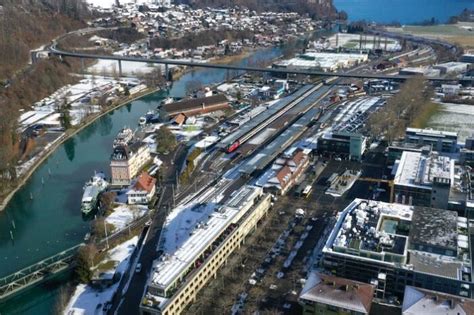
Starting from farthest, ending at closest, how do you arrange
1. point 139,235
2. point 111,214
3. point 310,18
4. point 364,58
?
point 310,18
point 364,58
point 111,214
point 139,235

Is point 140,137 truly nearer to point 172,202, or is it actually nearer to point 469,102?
point 172,202

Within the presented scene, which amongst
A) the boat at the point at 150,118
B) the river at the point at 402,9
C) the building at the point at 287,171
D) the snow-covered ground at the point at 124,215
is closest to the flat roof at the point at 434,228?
the building at the point at 287,171

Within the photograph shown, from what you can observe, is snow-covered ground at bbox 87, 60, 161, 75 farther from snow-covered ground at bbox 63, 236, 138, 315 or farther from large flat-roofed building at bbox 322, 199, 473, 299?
large flat-roofed building at bbox 322, 199, 473, 299

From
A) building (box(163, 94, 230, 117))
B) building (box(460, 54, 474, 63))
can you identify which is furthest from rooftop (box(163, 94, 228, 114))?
building (box(460, 54, 474, 63))

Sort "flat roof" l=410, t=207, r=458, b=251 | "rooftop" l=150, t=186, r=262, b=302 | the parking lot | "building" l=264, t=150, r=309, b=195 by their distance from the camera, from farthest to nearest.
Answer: "building" l=264, t=150, r=309, b=195 → "flat roof" l=410, t=207, r=458, b=251 → the parking lot → "rooftop" l=150, t=186, r=262, b=302

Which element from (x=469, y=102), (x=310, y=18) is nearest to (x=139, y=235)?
(x=469, y=102)

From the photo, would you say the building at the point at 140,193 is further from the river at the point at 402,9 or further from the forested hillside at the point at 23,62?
the river at the point at 402,9
